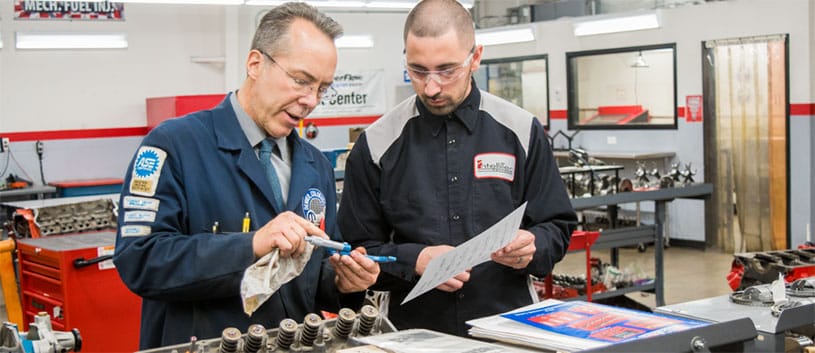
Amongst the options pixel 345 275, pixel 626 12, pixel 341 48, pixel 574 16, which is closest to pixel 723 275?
pixel 626 12

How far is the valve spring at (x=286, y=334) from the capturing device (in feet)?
5.01

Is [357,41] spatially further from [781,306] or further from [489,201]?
[781,306]

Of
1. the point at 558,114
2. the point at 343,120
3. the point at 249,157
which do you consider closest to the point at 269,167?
the point at 249,157

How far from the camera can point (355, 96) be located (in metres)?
12.4

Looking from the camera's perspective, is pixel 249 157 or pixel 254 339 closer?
pixel 254 339

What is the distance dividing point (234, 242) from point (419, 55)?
662 millimetres

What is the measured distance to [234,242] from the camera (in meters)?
1.65

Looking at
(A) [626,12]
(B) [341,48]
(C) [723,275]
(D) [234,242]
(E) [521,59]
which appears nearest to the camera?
(D) [234,242]

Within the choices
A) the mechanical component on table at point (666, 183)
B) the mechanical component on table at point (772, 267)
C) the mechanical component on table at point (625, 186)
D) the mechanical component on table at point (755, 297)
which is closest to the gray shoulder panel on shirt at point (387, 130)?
the mechanical component on table at point (755, 297)

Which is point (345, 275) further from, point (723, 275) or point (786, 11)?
point (786, 11)

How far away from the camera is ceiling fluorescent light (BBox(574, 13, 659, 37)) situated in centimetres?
974

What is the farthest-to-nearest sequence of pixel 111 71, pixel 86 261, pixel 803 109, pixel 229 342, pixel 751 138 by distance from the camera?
pixel 111 71, pixel 751 138, pixel 803 109, pixel 86 261, pixel 229 342

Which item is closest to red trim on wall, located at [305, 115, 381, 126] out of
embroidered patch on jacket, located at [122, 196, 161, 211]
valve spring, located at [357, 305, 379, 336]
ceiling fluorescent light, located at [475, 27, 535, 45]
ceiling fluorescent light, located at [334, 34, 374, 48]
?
ceiling fluorescent light, located at [334, 34, 374, 48]

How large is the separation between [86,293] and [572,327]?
3173mm
